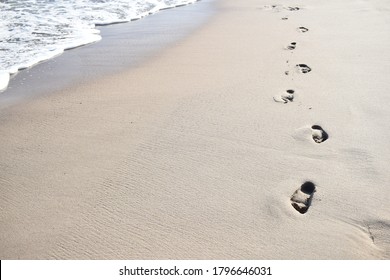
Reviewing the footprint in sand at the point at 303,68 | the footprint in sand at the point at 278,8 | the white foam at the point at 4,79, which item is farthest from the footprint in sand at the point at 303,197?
the footprint in sand at the point at 278,8

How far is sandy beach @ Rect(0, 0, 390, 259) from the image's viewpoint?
1.99 metres

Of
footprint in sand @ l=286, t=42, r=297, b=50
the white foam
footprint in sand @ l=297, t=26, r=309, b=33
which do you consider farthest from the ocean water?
footprint in sand @ l=297, t=26, r=309, b=33

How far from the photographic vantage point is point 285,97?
3354 mm

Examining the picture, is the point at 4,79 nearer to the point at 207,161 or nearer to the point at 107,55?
the point at 107,55

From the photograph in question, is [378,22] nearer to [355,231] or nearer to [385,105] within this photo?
[385,105]

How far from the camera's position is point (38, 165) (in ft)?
8.52

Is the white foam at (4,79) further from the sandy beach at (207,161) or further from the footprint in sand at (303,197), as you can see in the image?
the footprint in sand at (303,197)

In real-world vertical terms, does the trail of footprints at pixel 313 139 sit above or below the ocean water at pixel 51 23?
below

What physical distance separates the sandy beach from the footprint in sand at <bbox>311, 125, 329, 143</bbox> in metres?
0.01

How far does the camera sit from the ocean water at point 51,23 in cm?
460

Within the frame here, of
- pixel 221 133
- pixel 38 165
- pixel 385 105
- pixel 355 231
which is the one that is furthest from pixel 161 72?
pixel 355 231

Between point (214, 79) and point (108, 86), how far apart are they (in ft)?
3.70

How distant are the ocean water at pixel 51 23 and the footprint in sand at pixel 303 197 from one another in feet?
10.6

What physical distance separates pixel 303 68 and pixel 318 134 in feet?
4.55
